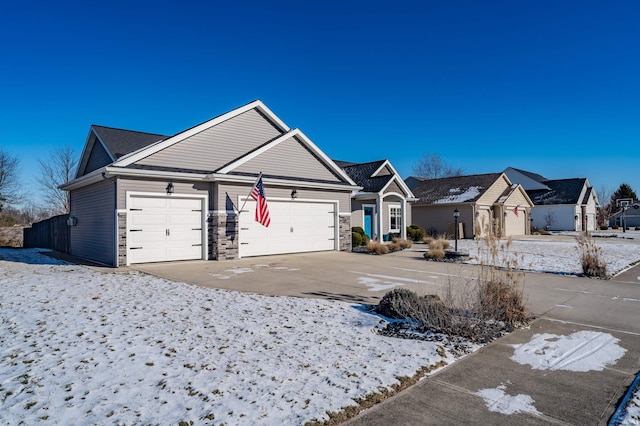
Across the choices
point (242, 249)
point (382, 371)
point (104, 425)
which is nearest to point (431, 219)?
point (242, 249)

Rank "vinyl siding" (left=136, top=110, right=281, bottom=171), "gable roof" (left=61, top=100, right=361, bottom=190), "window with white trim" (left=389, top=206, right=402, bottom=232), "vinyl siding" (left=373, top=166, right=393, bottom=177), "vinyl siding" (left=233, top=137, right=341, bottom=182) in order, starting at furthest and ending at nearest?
"vinyl siding" (left=373, top=166, right=393, bottom=177) < "window with white trim" (left=389, top=206, right=402, bottom=232) < "vinyl siding" (left=233, top=137, right=341, bottom=182) < "vinyl siding" (left=136, top=110, right=281, bottom=171) < "gable roof" (left=61, top=100, right=361, bottom=190)

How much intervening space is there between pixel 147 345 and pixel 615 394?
16.6ft

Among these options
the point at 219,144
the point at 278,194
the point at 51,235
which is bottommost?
the point at 51,235

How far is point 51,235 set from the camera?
2041cm

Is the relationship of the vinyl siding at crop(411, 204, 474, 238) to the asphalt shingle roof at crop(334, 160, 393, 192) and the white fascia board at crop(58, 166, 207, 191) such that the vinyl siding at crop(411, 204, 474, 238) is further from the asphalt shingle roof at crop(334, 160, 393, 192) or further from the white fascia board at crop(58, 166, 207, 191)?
the white fascia board at crop(58, 166, 207, 191)

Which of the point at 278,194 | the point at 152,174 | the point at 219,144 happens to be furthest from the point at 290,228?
the point at 152,174

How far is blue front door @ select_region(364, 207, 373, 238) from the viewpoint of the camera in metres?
22.6

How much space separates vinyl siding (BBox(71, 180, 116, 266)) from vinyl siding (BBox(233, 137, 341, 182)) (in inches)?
170

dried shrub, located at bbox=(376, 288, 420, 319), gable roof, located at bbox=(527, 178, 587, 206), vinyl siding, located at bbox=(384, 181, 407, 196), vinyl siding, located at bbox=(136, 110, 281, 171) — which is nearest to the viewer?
dried shrub, located at bbox=(376, 288, 420, 319)

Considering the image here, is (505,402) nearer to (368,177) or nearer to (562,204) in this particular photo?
(368,177)

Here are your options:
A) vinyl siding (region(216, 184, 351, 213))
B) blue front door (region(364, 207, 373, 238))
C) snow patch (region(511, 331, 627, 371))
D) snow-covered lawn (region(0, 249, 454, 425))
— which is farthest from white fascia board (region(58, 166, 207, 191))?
blue front door (region(364, 207, 373, 238))

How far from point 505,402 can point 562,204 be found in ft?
140

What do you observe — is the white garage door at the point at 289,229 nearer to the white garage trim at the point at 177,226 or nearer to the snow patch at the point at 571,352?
the white garage trim at the point at 177,226

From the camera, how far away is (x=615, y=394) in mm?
3793
